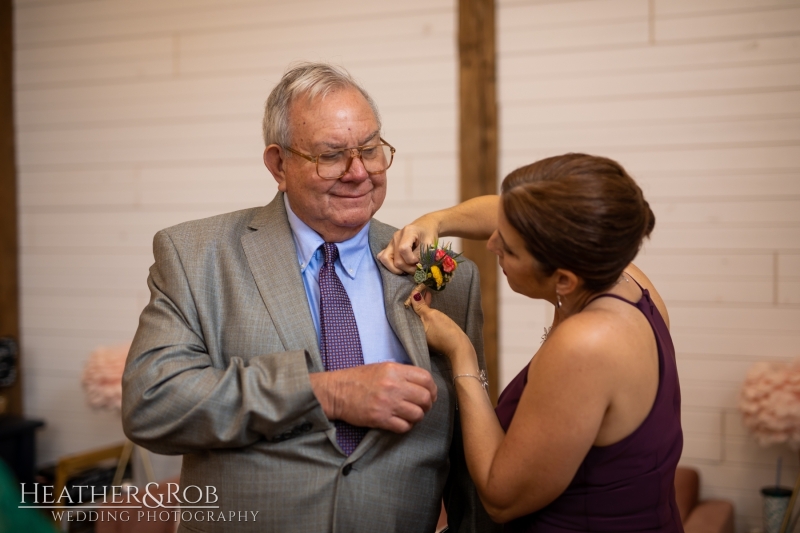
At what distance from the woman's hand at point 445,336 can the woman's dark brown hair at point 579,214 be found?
360 mm

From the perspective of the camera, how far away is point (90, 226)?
419cm

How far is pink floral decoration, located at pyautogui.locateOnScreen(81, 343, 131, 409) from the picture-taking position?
3545mm

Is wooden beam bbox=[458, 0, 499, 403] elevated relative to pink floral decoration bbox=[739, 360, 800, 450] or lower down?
elevated

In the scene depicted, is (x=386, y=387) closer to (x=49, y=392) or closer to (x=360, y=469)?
(x=360, y=469)

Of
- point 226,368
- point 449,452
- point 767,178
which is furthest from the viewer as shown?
point 767,178

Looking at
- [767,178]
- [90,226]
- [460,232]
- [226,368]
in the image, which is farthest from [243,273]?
[90,226]

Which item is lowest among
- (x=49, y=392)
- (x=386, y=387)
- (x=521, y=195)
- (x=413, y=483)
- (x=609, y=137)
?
(x=49, y=392)

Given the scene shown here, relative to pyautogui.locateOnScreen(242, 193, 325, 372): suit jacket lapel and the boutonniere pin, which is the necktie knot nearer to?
pyautogui.locateOnScreen(242, 193, 325, 372): suit jacket lapel

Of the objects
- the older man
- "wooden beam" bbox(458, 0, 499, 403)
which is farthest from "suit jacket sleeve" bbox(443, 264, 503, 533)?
"wooden beam" bbox(458, 0, 499, 403)

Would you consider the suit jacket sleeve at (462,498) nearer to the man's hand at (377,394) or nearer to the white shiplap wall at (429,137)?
the man's hand at (377,394)

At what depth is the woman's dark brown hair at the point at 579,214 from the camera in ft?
4.68

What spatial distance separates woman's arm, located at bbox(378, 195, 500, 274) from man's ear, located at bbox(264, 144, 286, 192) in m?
Result: 0.34

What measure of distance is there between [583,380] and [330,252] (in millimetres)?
806

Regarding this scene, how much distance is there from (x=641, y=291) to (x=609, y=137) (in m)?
1.73
